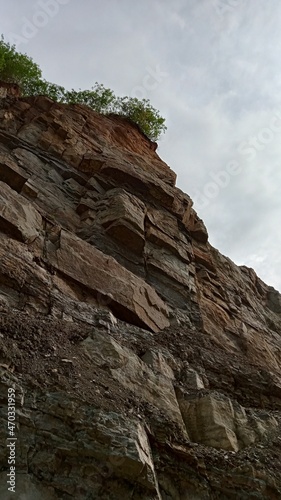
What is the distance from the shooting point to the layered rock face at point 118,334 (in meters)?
6.64

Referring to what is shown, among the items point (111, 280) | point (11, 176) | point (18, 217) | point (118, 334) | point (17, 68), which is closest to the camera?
point (118, 334)

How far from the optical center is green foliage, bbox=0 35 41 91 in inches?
1087

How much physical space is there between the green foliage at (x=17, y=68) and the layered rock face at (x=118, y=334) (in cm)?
717

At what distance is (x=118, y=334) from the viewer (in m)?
10.7

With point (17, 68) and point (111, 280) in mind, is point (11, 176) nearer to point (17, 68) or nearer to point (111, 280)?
point (111, 280)

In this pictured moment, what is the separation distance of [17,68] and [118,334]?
22523 millimetres

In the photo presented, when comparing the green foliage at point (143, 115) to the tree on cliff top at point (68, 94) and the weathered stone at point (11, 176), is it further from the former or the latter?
the weathered stone at point (11, 176)

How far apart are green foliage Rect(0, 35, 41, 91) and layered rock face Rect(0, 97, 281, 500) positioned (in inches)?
282

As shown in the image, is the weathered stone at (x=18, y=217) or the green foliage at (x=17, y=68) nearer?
the weathered stone at (x=18, y=217)

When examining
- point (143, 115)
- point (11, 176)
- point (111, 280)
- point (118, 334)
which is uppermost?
point (143, 115)

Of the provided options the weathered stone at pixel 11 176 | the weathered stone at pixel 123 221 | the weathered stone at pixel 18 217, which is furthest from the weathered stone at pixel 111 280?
the weathered stone at pixel 11 176

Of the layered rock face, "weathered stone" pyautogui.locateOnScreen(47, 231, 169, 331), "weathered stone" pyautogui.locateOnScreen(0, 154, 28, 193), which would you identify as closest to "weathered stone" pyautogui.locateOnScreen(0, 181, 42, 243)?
the layered rock face

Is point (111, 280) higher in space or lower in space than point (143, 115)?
lower

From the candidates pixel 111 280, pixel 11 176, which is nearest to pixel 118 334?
pixel 111 280
